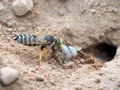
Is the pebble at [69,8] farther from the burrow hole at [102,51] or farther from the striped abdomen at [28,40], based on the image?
the striped abdomen at [28,40]

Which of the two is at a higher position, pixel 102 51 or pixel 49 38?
pixel 49 38

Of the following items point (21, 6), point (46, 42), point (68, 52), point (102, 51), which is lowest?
point (102, 51)

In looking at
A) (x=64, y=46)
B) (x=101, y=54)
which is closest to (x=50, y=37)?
(x=64, y=46)

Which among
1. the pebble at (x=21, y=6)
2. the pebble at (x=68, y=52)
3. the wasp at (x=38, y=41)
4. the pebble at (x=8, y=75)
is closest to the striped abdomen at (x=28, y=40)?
the wasp at (x=38, y=41)

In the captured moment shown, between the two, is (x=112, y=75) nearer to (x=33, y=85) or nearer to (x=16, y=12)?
(x=33, y=85)

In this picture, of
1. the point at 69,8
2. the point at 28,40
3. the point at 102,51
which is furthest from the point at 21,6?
the point at 102,51

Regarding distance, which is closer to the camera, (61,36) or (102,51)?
(61,36)

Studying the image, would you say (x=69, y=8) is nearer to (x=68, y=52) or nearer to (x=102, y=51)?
(x=102, y=51)
